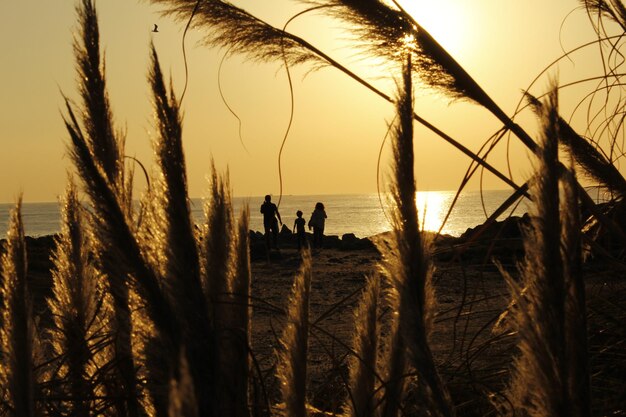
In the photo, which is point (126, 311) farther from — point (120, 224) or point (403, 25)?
point (403, 25)

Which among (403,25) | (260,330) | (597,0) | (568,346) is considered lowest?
(260,330)

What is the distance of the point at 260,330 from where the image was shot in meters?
7.96

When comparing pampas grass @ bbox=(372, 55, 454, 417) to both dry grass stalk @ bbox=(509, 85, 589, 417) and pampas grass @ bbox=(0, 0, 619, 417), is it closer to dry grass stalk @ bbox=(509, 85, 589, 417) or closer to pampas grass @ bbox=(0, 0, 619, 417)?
pampas grass @ bbox=(0, 0, 619, 417)

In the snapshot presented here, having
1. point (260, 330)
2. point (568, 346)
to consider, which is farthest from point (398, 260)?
point (260, 330)

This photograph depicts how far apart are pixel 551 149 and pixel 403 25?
1.13m

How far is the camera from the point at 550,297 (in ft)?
2.86

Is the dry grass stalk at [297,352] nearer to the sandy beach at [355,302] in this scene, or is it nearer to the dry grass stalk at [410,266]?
the sandy beach at [355,302]

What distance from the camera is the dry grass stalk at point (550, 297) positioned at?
872 mm

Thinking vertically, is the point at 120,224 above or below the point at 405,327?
above

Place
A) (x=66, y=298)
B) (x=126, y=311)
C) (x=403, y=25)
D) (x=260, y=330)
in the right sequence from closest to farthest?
(x=126, y=311)
(x=66, y=298)
(x=403, y=25)
(x=260, y=330)

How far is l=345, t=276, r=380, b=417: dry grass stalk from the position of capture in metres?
1.38

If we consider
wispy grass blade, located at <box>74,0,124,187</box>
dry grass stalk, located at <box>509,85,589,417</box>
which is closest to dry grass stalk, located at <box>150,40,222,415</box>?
wispy grass blade, located at <box>74,0,124,187</box>

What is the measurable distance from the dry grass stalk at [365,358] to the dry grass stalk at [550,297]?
1.61 ft

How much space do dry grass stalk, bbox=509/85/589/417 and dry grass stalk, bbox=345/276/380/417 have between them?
0.49 m
